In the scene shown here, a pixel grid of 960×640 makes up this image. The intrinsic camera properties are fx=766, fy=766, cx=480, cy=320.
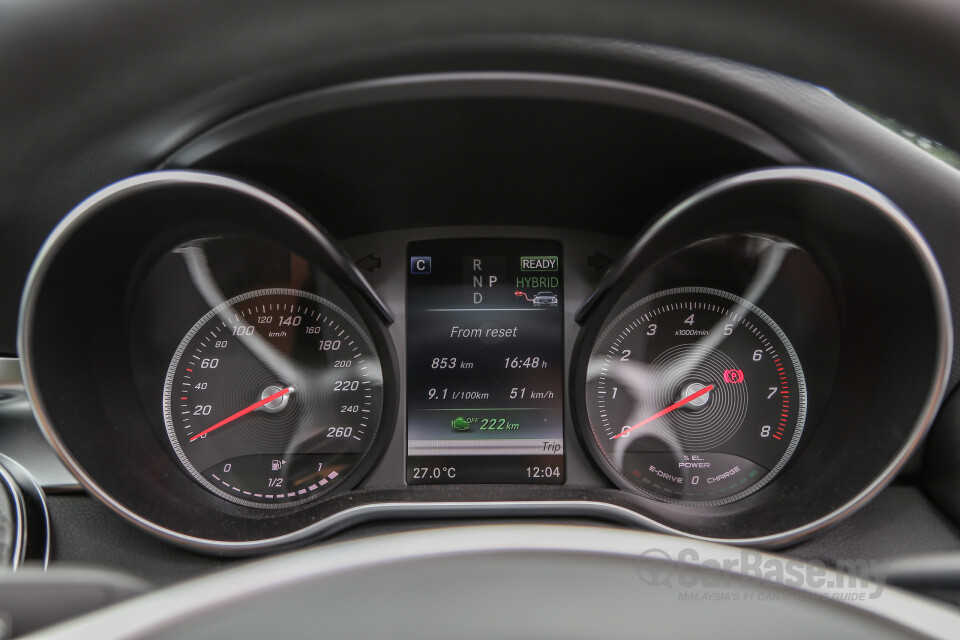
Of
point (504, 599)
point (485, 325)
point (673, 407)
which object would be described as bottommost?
point (504, 599)

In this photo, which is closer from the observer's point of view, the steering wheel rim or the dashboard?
the steering wheel rim

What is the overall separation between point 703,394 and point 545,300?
0.46 meters

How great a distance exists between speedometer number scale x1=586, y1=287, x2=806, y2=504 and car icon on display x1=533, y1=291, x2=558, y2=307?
0.50 ft

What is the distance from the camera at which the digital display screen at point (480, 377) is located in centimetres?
195

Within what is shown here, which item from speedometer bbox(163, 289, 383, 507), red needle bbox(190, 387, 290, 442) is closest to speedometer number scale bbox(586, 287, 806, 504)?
speedometer bbox(163, 289, 383, 507)

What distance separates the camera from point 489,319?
1960 millimetres

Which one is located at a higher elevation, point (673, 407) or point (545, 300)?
point (545, 300)

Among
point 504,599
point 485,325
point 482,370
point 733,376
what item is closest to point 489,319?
point 485,325

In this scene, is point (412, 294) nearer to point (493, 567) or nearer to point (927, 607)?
point (493, 567)

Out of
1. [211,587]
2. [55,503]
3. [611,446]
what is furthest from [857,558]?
[55,503]

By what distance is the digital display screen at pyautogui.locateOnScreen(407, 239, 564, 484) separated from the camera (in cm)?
195

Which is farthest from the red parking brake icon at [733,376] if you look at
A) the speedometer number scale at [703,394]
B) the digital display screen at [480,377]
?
the digital display screen at [480,377]

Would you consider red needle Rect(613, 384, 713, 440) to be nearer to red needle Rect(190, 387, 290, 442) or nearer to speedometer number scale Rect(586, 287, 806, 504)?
speedometer number scale Rect(586, 287, 806, 504)

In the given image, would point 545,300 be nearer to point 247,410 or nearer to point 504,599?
point 247,410
